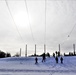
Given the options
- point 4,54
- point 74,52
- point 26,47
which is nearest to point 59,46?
point 74,52

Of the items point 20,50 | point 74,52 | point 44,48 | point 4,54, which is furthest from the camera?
point 4,54

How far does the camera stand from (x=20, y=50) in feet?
321

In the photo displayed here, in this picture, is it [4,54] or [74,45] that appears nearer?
[74,45]

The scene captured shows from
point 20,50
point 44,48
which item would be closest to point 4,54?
point 20,50

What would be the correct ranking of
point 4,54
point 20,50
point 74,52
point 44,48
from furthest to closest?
point 4,54
point 20,50
point 74,52
point 44,48

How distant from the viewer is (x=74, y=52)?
281ft

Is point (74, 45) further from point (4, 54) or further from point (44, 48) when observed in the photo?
point (4, 54)

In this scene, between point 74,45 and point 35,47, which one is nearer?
point 35,47

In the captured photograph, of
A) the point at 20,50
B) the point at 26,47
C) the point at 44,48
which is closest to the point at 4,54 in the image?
the point at 20,50

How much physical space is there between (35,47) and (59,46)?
1119 centimetres

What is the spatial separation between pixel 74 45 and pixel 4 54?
46398 millimetres

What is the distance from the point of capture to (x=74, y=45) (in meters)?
89.3

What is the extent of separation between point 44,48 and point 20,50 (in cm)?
2252

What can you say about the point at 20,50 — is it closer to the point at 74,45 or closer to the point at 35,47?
the point at 35,47
